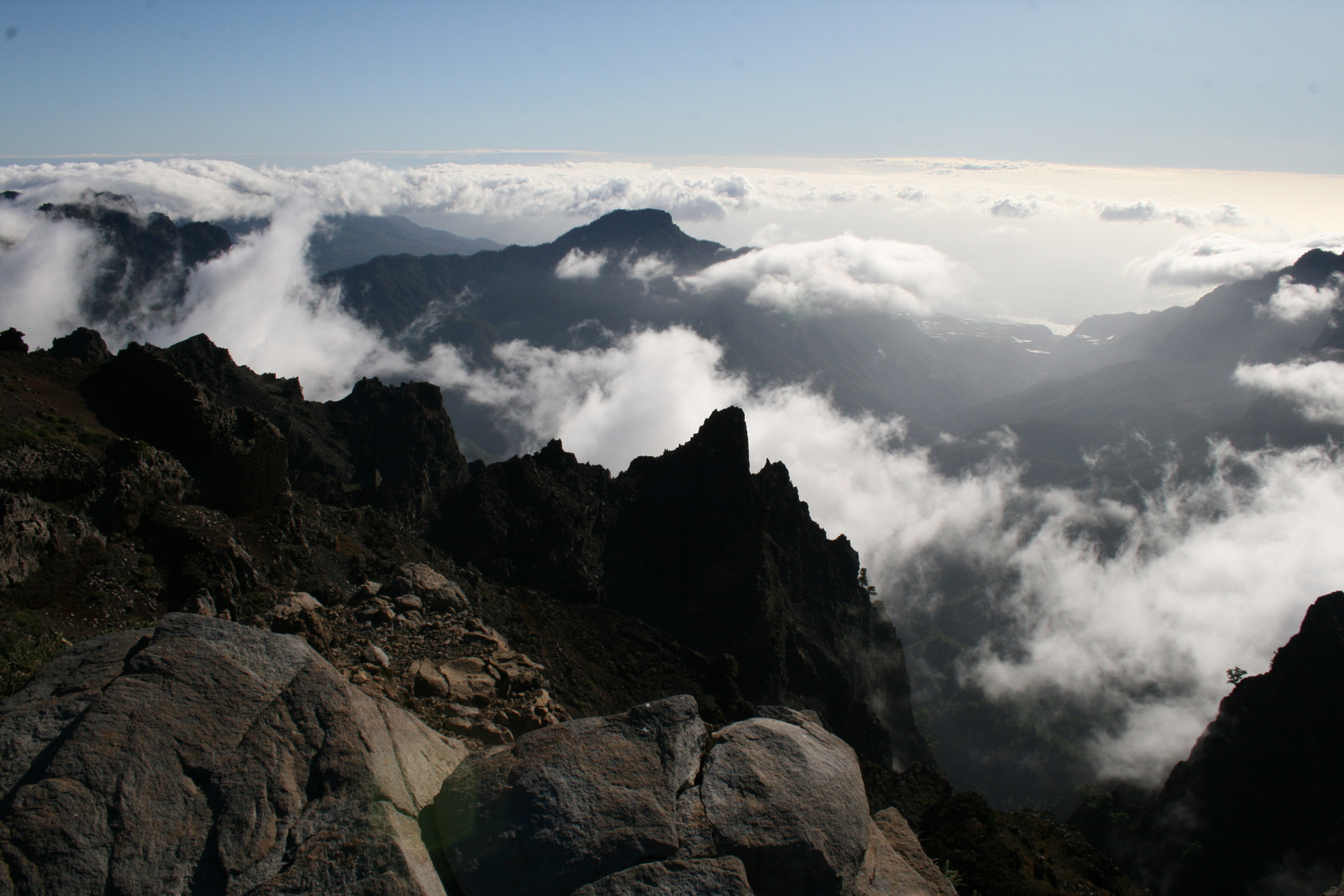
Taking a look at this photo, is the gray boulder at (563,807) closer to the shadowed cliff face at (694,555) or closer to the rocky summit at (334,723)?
the rocky summit at (334,723)

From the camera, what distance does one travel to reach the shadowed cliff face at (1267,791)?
55406mm

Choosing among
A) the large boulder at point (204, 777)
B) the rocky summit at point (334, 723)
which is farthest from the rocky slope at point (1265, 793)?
the large boulder at point (204, 777)

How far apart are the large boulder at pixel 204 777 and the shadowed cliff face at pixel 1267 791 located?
74.0 meters

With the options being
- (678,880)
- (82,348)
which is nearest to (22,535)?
(678,880)

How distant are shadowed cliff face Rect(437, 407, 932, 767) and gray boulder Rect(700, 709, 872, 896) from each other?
49.8 m

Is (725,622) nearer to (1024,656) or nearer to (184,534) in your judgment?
(184,534)

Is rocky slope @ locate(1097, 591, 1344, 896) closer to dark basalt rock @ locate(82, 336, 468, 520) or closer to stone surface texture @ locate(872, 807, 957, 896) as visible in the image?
stone surface texture @ locate(872, 807, 957, 896)

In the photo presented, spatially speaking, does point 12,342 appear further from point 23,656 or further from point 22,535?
point 23,656

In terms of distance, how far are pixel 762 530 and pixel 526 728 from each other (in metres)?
54.9

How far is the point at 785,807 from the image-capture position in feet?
38.5

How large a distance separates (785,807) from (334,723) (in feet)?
25.6

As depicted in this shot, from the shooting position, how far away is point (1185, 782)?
64.8 metres

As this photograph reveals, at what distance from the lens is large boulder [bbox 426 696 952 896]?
9922 mm

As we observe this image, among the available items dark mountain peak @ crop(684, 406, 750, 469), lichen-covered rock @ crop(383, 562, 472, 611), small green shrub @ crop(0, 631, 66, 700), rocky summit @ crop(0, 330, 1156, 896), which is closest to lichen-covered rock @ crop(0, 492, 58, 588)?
rocky summit @ crop(0, 330, 1156, 896)
